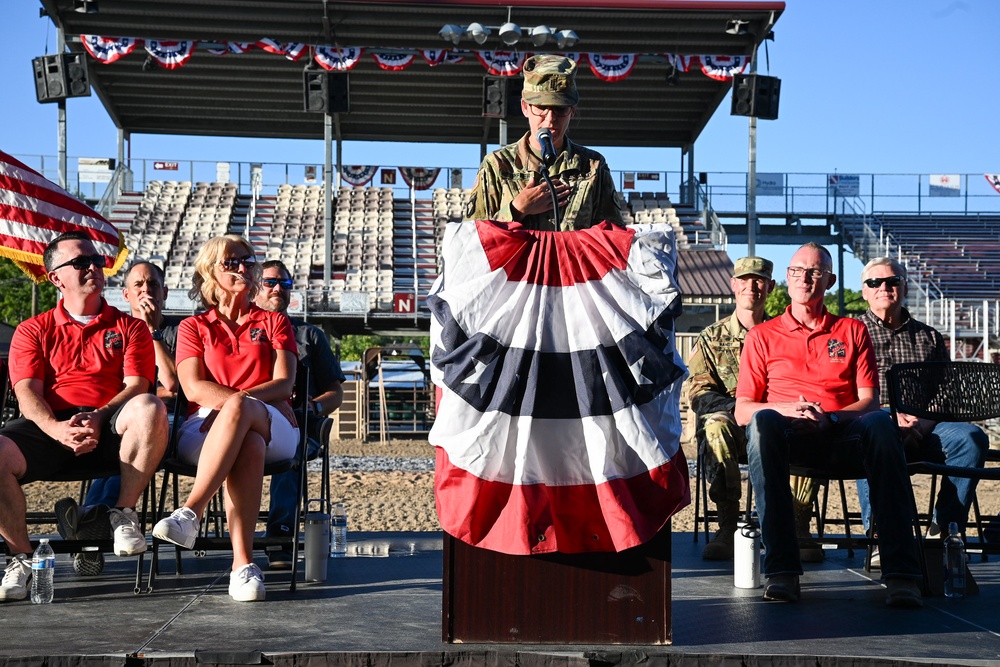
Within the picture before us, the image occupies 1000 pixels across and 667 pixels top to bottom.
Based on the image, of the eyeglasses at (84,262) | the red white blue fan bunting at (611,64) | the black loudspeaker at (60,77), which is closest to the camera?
the eyeglasses at (84,262)

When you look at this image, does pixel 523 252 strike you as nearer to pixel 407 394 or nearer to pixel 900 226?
pixel 407 394

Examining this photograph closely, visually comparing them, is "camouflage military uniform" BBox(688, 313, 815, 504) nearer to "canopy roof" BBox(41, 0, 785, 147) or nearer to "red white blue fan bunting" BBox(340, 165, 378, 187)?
"canopy roof" BBox(41, 0, 785, 147)

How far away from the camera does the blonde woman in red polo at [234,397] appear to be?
13.4 ft

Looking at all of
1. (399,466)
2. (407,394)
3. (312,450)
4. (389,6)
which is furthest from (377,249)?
(312,450)

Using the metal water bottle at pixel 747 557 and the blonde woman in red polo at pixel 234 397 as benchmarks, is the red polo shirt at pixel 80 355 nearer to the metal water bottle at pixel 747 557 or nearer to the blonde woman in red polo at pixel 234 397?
the blonde woman in red polo at pixel 234 397

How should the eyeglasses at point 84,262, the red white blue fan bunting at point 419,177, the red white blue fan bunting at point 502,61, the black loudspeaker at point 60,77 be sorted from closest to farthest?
the eyeglasses at point 84,262
the black loudspeaker at point 60,77
the red white blue fan bunting at point 502,61
the red white blue fan bunting at point 419,177

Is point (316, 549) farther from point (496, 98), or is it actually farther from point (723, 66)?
point (723, 66)

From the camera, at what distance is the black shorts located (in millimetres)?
4227

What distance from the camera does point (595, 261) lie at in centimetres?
327

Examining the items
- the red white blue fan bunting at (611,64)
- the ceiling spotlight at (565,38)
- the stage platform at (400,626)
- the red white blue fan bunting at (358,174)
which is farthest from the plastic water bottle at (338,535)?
the red white blue fan bunting at (358,174)

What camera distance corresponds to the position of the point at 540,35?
2405cm

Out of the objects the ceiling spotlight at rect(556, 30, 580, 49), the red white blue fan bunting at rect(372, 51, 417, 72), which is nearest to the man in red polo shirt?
the ceiling spotlight at rect(556, 30, 580, 49)

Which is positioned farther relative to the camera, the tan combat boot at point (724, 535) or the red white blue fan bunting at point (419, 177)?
the red white blue fan bunting at point (419, 177)

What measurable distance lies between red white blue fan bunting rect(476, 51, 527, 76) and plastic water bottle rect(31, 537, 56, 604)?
888 inches
